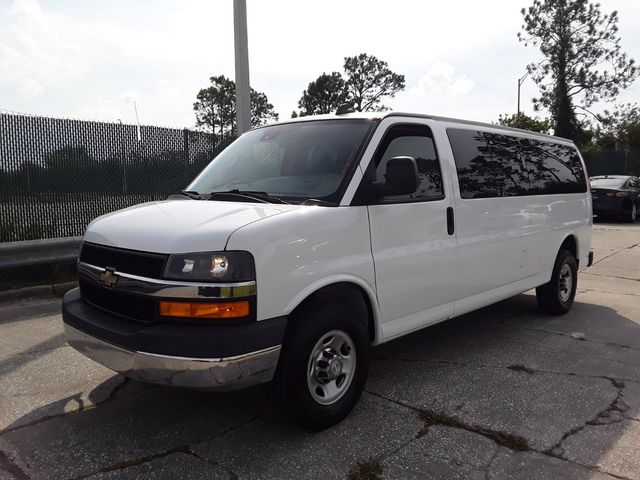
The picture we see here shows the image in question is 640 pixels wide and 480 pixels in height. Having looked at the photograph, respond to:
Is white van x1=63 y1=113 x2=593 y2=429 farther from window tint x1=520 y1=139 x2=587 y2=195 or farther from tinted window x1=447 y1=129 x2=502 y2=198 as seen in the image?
window tint x1=520 y1=139 x2=587 y2=195

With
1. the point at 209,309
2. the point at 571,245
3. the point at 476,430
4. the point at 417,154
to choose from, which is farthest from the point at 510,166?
the point at 209,309

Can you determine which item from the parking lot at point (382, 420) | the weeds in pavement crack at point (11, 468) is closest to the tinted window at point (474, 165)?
the parking lot at point (382, 420)

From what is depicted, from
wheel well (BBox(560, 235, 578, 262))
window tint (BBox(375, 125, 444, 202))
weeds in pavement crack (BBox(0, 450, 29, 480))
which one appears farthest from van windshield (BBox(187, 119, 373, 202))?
wheel well (BBox(560, 235, 578, 262))

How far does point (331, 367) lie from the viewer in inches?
129

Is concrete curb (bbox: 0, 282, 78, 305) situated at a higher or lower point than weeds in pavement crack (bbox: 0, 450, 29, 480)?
higher

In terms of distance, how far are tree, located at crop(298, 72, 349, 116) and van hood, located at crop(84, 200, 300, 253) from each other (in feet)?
200

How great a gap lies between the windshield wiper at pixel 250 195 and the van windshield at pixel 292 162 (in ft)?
0.18

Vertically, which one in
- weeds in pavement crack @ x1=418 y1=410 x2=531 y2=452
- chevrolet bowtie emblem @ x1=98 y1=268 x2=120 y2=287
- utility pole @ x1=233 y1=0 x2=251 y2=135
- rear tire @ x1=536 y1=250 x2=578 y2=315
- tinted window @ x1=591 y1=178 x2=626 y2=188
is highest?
utility pole @ x1=233 y1=0 x2=251 y2=135

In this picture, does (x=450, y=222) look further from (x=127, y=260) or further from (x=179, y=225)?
(x=127, y=260)

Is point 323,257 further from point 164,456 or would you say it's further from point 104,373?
point 104,373

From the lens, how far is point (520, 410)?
3611 millimetres

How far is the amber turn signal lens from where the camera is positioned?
2789 millimetres

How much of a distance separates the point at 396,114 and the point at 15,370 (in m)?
3.65

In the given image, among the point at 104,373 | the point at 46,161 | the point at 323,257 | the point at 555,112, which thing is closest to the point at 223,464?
the point at 323,257
